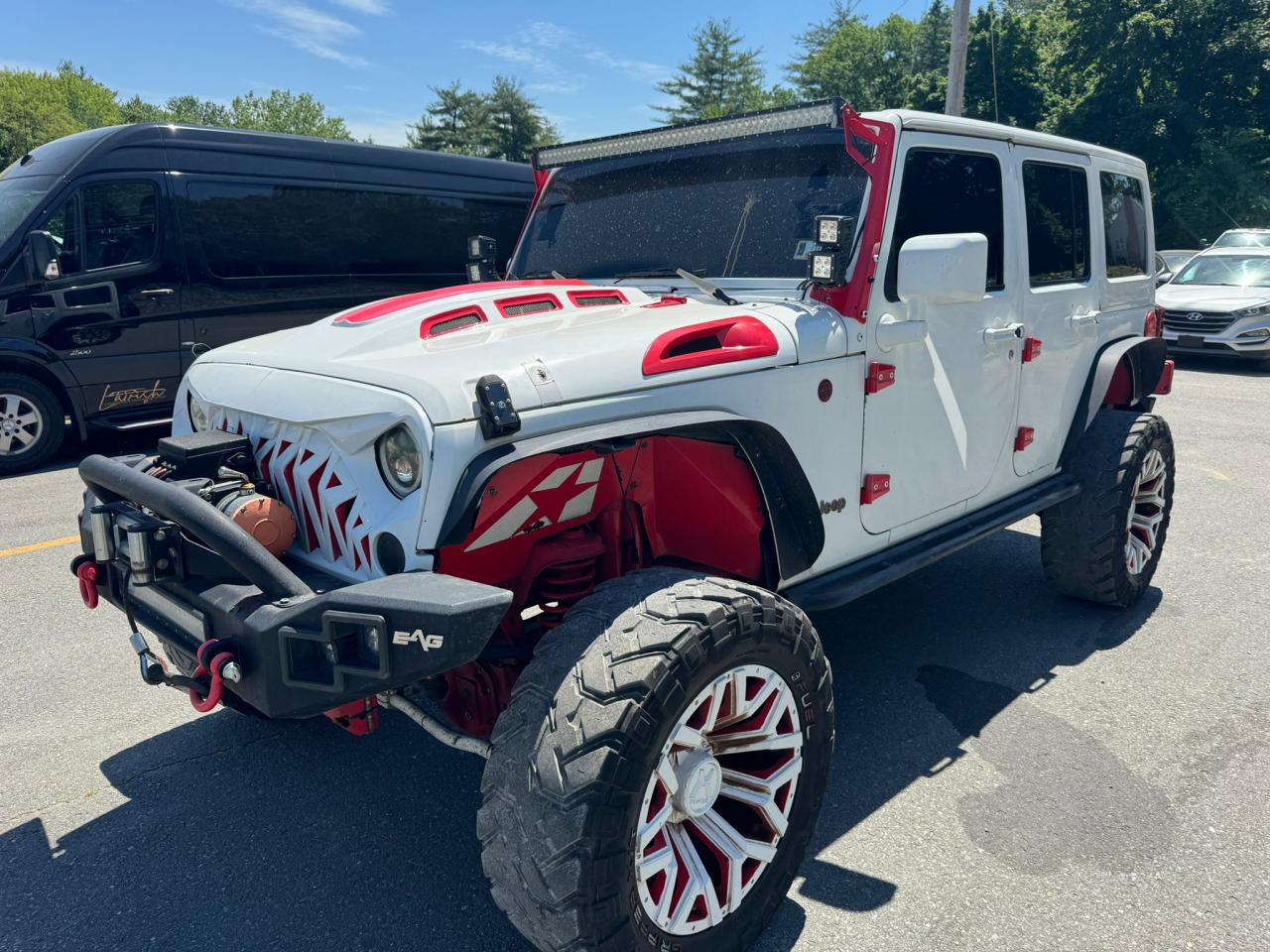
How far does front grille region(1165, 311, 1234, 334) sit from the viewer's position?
12906 mm

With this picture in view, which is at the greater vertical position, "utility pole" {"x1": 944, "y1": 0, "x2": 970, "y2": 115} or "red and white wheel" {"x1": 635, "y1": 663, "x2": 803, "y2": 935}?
"utility pole" {"x1": 944, "y1": 0, "x2": 970, "y2": 115}

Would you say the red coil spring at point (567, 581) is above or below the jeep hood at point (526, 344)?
below

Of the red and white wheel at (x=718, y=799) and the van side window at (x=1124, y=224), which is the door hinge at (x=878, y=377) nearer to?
the red and white wheel at (x=718, y=799)

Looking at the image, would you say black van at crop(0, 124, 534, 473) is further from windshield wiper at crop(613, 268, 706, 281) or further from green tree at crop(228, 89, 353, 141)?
green tree at crop(228, 89, 353, 141)

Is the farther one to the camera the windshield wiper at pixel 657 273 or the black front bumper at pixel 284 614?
the windshield wiper at pixel 657 273

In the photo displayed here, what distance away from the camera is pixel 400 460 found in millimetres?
2195

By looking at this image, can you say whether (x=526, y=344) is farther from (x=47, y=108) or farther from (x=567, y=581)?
(x=47, y=108)

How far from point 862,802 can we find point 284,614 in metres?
2.02

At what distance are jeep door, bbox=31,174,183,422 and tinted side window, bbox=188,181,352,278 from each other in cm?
36

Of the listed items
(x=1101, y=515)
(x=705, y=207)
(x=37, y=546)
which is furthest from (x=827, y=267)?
(x=37, y=546)

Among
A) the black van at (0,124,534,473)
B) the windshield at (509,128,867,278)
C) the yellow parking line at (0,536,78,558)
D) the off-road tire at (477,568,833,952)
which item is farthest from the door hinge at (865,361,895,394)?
the black van at (0,124,534,473)

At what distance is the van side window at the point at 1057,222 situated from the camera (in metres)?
3.96

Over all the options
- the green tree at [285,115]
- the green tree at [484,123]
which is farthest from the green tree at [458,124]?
the green tree at [285,115]

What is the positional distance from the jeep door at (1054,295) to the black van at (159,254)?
7.18m
